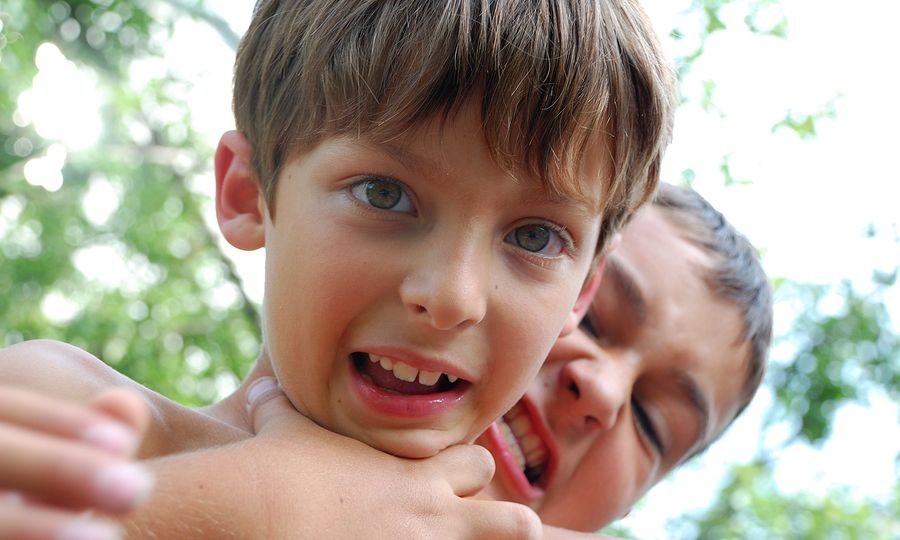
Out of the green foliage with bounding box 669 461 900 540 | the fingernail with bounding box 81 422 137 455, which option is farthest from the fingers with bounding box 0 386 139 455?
the green foliage with bounding box 669 461 900 540

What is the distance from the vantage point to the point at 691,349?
2.02 m

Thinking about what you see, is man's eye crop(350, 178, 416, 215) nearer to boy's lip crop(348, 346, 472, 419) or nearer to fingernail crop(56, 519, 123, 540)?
boy's lip crop(348, 346, 472, 419)

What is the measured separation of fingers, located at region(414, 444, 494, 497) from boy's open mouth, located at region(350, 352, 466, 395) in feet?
0.32

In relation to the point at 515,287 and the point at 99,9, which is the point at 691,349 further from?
the point at 99,9

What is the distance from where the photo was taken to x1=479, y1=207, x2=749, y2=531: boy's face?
1890 mm

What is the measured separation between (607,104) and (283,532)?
2.22ft

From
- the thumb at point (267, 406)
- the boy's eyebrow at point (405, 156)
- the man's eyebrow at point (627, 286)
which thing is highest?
the boy's eyebrow at point (405, 156)

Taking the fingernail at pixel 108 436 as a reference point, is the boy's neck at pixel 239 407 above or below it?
below

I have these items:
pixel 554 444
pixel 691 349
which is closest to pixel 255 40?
pixel 554 444

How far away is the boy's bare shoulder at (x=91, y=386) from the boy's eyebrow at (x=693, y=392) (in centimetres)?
97

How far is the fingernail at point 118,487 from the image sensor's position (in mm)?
611

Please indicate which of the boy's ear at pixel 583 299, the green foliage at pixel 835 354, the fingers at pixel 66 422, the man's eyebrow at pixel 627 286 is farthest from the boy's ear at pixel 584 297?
the green foliage at pixel 835 354

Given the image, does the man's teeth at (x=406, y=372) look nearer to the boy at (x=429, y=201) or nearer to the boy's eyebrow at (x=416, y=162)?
the boy at (x=429, y=201)

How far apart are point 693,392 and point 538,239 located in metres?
0.85
